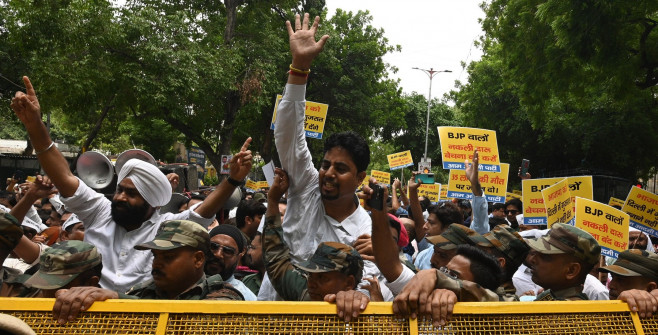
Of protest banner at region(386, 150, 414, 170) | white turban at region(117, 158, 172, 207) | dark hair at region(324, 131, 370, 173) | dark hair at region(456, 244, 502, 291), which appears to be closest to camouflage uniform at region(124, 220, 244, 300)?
white turban at region(117, 158, 172, 207)

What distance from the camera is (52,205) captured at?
27.3ft

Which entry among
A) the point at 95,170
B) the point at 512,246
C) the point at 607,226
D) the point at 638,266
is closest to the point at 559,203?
the point at 607,226

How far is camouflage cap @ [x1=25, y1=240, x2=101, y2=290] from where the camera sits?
2607mm

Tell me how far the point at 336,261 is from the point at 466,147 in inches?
250

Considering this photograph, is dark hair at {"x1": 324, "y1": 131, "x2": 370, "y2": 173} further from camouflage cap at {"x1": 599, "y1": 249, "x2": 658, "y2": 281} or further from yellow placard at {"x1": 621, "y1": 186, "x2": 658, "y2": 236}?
yellow placard at {"x1": 621, "y1": 186, "x2": 658, "y2": 236}

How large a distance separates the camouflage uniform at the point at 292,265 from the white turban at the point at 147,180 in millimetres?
880

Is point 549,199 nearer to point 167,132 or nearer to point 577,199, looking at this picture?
point 577,199

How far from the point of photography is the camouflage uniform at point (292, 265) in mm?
2514

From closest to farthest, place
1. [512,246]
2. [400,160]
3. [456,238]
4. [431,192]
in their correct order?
[512,246]
[456,238]
[431,192]
[400,160]

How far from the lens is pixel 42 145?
3.14 meters

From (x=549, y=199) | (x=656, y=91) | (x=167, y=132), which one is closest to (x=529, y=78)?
(x=656, y=91)

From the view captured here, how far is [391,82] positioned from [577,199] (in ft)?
80.7

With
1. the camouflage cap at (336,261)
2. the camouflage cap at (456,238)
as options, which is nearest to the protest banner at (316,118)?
the camouflage cap at (456,238)

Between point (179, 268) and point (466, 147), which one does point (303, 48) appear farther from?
point (466, 147)
